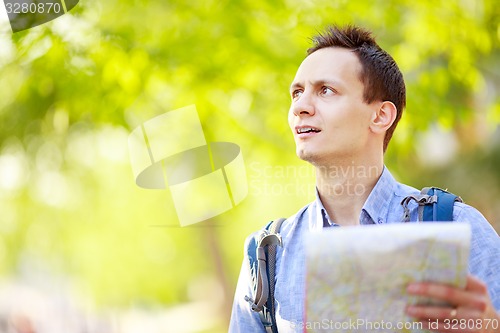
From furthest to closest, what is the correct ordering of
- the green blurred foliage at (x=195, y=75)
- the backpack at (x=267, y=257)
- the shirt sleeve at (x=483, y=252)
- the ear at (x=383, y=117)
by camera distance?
the green blurred foliage at (x=195, y=75)
the ear at (x=383, y=117)
the backpack at (x=267, y=257)
the shirt sleeve at (x=483, y=252)

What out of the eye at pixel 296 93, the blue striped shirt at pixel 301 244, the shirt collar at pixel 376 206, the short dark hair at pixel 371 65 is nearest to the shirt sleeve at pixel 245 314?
the blue striped shirt at pixel 301 244

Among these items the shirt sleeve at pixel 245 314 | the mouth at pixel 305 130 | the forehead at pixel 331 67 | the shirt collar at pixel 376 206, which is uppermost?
the forehead at pixel 331 67

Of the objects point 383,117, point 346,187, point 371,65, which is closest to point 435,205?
point 346,187

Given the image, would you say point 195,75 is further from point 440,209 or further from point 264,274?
point 440,209

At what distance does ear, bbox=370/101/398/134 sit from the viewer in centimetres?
218

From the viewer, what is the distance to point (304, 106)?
2.10 meters

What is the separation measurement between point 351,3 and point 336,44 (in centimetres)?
267

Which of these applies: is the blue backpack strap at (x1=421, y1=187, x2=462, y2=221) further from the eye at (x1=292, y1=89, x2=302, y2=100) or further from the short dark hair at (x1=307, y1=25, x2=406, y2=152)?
the eye at (x1=292, y1=89, x2=302, y2=100)

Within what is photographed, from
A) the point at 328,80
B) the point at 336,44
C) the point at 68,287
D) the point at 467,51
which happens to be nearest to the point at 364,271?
the point at 328,80

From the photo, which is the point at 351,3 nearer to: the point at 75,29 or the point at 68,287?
the point at 75,29

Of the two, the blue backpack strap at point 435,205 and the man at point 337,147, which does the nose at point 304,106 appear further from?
the blue backpack strap at point 435,205

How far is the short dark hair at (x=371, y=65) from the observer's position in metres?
2.19

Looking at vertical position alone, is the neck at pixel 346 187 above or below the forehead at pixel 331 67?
below

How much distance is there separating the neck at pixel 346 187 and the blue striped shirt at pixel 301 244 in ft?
0.10
